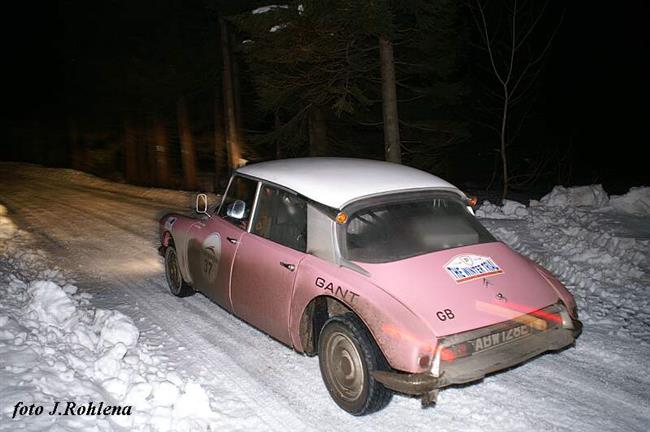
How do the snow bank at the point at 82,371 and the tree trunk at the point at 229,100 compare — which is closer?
the snow bank at the point at 82,371

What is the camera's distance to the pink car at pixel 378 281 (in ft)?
12.8

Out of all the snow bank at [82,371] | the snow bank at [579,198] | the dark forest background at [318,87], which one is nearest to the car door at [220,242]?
the snow bank at [82,371]

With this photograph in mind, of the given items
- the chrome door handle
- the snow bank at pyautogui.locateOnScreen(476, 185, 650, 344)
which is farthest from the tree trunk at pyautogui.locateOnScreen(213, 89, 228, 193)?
the chrome door handle

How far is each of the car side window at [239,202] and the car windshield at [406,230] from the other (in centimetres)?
137

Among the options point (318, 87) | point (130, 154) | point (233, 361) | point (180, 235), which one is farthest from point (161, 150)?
point (233, 361)

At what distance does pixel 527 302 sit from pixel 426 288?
849 millimetres

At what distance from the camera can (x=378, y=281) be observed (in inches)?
165

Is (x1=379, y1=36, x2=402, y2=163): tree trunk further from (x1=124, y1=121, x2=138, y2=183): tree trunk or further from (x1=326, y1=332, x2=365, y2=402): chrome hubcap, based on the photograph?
(x1=124, y1=121, x2=138, y2=183): tree trunk

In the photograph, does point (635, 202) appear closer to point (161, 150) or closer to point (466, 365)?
point (466, 365)

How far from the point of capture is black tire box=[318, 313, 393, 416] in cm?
407

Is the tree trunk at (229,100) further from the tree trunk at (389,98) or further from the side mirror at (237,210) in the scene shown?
the side mirror at (237,210)

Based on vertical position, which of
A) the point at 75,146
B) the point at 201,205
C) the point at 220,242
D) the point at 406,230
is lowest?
the point at 220,242

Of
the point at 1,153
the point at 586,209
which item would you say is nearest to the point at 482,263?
the point at 586,209

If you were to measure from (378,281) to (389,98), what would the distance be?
799 cm
